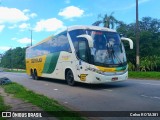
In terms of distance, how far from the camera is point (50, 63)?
21422 millimetres

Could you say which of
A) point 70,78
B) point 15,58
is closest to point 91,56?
point 70,78

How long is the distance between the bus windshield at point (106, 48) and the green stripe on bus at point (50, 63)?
12.2 feet

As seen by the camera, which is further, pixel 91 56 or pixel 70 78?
pixel 70 78

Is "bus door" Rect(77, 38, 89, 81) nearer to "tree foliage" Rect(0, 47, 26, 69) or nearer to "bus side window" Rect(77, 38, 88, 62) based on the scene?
"bus side window" Rect(77, 38, 88, 62)

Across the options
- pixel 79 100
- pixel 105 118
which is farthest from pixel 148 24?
pixel 105 118

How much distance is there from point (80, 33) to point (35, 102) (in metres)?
7.26

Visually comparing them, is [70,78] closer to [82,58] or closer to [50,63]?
[82,58]

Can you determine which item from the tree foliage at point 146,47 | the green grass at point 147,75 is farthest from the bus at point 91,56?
the tree foliage at point 146,47

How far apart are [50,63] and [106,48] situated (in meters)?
6.56

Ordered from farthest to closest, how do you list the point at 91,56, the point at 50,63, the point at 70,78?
the point at 50,63 < the point at 70,78 < the point at 91,56

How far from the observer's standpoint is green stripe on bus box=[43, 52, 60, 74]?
66.5ft

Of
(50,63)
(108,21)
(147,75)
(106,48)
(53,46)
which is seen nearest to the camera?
(106,48)

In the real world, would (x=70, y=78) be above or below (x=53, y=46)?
below

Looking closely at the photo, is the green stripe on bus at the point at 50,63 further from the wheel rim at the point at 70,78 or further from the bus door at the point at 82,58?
the bus door at the point at 82,58
